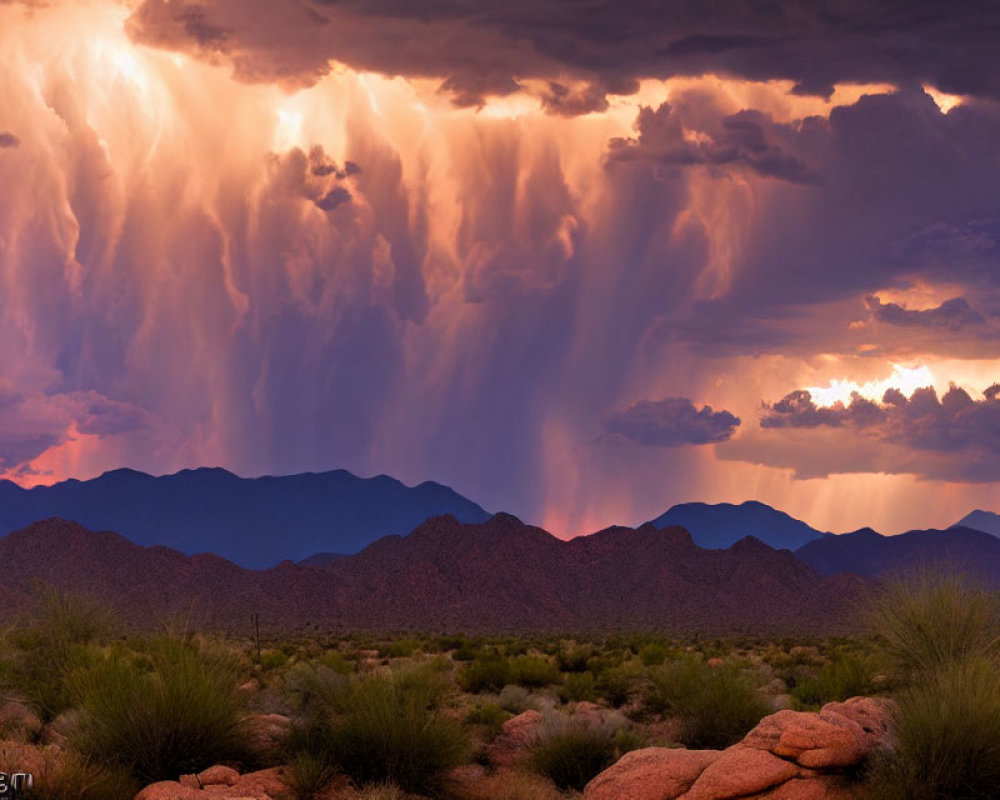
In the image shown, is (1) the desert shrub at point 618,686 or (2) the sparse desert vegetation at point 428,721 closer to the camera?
(2) the sparse desert vegetation at point 428,721

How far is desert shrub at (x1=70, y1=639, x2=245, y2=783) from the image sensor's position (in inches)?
639

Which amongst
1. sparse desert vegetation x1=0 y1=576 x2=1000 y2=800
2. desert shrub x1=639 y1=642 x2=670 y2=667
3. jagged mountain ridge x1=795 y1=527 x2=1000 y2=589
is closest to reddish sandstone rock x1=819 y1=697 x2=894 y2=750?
sparse desert vegetation x1=0 y1=576 x2=1000 y2=800

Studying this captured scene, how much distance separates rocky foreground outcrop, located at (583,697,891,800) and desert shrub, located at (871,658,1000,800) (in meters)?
0.60

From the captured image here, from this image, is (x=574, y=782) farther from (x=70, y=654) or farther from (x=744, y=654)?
(x=744, y=654)

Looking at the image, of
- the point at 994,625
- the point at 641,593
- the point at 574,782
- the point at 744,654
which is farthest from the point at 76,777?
the point at 641,593

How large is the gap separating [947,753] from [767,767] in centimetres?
249

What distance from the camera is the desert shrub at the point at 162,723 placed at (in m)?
16.2

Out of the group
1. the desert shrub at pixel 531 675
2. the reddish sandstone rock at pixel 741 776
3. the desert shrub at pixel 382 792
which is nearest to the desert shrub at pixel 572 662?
the desert shrub at pixel 531 675

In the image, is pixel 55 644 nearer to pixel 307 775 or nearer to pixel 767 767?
pixel 307 775

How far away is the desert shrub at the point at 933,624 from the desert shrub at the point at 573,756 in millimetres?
6045

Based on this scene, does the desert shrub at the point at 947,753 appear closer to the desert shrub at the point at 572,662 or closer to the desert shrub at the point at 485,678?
the desert shrub at the point at 485,678

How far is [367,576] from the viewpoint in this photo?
12438 centimetres

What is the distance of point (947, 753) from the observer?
1420 centimetres

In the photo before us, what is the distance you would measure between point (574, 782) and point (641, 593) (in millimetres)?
103420
